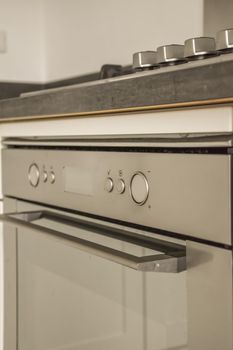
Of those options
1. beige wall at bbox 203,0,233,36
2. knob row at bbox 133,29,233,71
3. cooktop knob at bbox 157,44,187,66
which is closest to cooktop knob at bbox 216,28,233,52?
knob row at bbox 133,29,233,71

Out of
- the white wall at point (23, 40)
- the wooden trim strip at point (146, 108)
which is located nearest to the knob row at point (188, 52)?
the wooden trim strip at point (146, 108)

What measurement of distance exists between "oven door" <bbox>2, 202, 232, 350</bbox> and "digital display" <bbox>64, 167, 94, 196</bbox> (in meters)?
0.05

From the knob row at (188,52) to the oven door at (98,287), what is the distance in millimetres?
262

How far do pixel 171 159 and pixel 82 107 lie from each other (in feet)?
0.81

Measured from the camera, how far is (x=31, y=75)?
201cm

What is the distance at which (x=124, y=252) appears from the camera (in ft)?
2.75

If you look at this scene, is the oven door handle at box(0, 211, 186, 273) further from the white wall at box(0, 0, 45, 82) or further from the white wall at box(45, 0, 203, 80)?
the white wall at box(0, 0, 45, 82)

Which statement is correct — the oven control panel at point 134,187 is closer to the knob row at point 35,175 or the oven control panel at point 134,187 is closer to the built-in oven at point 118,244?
the built-in oven at point 118,244

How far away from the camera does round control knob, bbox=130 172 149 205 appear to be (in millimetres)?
800

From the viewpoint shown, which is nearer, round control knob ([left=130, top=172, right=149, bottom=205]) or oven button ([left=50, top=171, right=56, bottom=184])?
round control knob ([left=130, top=172, right=149, bottom=205])

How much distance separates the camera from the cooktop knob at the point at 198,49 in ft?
2.89

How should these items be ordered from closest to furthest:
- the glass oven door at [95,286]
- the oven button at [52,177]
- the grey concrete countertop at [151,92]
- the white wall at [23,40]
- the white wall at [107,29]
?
1. the grey concrete countertop at [151,92]
2. the glass oven door at [95,286]
3. the oven button at [52,177]
4. the white wall at [107,29]
5. the white wall at [23,40]

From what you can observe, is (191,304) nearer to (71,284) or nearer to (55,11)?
(71,284)

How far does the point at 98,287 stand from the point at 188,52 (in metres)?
0.37
